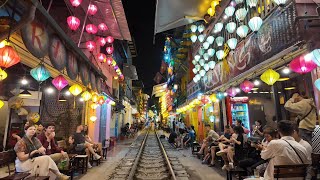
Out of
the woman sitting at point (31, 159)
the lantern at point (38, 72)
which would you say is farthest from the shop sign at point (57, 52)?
the woman sitting at point (31, 159)

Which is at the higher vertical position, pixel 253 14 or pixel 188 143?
pixel 253 14

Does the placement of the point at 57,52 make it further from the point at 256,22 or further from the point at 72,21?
the point at 256,22

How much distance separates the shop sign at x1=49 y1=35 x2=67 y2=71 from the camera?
6465 millimetres

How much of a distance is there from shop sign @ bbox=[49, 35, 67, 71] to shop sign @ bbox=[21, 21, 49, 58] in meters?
0.34

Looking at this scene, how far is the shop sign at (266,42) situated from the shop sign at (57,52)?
23.5 ft

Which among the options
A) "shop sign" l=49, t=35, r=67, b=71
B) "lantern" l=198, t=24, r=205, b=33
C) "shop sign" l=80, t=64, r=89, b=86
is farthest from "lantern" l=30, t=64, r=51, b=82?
"lantern" l=198, t=24, r=205, b=33

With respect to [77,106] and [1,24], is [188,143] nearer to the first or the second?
[77,106]

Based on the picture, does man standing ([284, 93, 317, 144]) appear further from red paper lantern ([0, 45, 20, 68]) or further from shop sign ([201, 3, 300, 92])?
red paper lantern ([0, 45, 20, 68])

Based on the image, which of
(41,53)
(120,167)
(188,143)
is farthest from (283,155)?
(188,143)

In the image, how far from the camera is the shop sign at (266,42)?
21.6 ft

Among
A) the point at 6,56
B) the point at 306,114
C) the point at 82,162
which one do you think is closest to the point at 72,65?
the point at 6,56

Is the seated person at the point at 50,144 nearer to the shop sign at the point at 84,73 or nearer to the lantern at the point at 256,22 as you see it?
the shop sign at the point at 84,73

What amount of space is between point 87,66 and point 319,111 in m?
9.33

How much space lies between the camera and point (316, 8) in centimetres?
602
